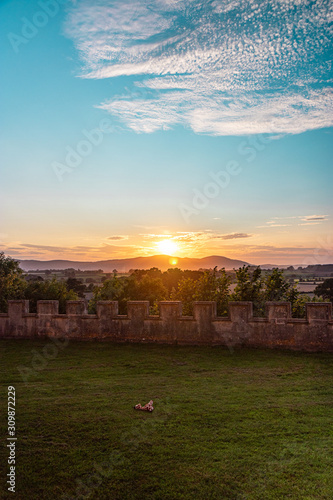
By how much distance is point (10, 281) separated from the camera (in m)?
25.5

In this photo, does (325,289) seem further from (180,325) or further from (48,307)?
(48,307)

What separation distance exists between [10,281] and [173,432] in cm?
2279

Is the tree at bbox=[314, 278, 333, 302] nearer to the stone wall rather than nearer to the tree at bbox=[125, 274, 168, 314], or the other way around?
the tree at bbox=[125, 274, 168, 314]

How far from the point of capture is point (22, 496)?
4.32 metres

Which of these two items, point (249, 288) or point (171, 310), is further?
point (249, 288)

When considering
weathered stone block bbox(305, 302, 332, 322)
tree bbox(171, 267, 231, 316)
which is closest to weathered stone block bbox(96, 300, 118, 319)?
tree bbox(171, 267, 231, 316)

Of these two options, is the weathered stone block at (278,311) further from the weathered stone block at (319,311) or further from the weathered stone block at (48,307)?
the weathered stone block at (48,307)

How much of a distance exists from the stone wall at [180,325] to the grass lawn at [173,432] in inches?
70.2

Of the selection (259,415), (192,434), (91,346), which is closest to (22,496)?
(192,434)

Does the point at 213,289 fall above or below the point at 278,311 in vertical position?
above

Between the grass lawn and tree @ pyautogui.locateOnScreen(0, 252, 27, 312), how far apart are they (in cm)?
1670

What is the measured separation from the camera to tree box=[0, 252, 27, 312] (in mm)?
24641

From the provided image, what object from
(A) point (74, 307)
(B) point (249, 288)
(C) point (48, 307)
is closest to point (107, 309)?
(A) point (74, 307)

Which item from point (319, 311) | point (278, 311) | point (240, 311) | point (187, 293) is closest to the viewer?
point (319, 311)
